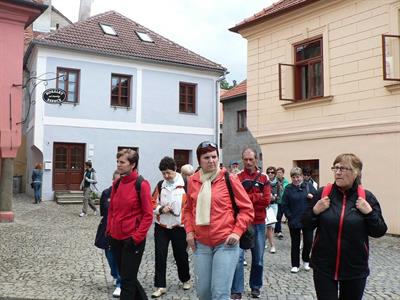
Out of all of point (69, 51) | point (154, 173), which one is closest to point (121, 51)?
point (69, 51)

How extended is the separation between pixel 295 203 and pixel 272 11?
8.74 m

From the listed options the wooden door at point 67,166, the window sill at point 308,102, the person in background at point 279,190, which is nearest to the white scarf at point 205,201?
the person in background at point 279,190

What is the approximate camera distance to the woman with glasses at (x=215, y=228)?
402 cm

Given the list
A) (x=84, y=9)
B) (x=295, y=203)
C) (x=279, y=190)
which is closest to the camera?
(x=295, y=203)

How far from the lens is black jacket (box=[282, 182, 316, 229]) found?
25.3 ft

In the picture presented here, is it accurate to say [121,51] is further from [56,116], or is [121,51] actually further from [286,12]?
[286,12]

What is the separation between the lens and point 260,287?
615cm

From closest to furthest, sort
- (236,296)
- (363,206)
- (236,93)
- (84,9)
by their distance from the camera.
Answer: (363,206) → (236,296) → (236,93) → (84,9)

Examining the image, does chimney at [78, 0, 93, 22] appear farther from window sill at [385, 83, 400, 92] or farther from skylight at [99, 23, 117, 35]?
window sill at [385, 83, 400, 92]

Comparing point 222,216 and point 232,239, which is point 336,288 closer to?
point 232,239

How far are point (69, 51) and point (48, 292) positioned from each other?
17.1 m

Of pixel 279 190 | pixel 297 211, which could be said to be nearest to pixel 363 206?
pixel 297 211

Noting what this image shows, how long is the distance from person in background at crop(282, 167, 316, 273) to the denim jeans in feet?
5.21

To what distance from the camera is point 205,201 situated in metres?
4.12
